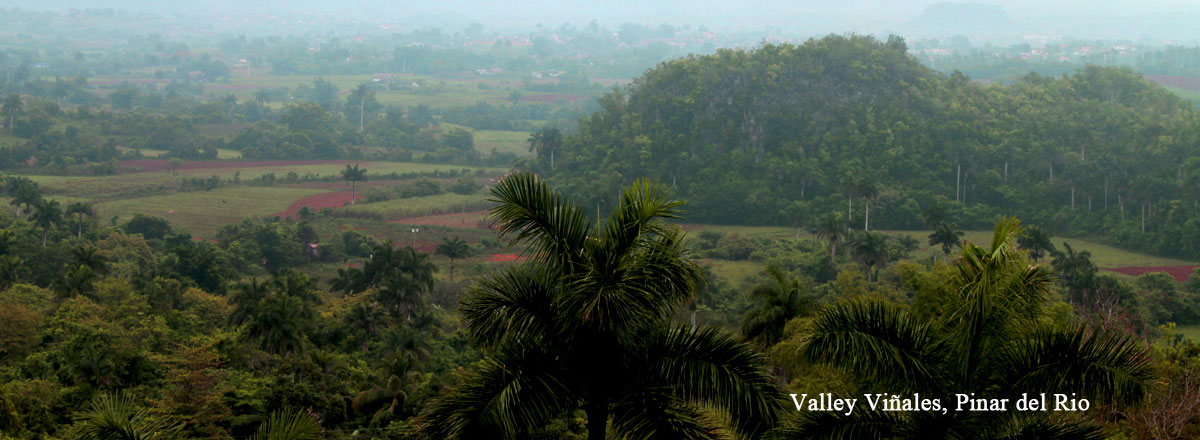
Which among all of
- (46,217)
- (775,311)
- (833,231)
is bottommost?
(46,217)

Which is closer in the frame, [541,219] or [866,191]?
[541,219]

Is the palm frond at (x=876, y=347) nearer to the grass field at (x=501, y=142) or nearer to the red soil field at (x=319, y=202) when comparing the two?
the red soil field at (x=319, y=202)

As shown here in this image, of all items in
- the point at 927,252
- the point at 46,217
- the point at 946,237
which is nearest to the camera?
the point at 946,237

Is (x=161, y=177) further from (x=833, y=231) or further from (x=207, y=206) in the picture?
(x=833, y=231)

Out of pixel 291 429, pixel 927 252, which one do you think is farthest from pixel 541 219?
pixel 927 252

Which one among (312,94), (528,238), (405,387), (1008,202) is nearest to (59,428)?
(405,387)

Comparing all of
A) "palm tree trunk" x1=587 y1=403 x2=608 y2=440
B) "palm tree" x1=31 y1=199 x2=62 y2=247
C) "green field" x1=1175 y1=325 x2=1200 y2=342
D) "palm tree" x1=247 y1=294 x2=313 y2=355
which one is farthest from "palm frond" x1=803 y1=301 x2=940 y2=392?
"palm tree" x1=31 y1=199 x2=62 y2=247

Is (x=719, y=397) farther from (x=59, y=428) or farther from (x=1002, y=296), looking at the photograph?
(x=59, y=428)
